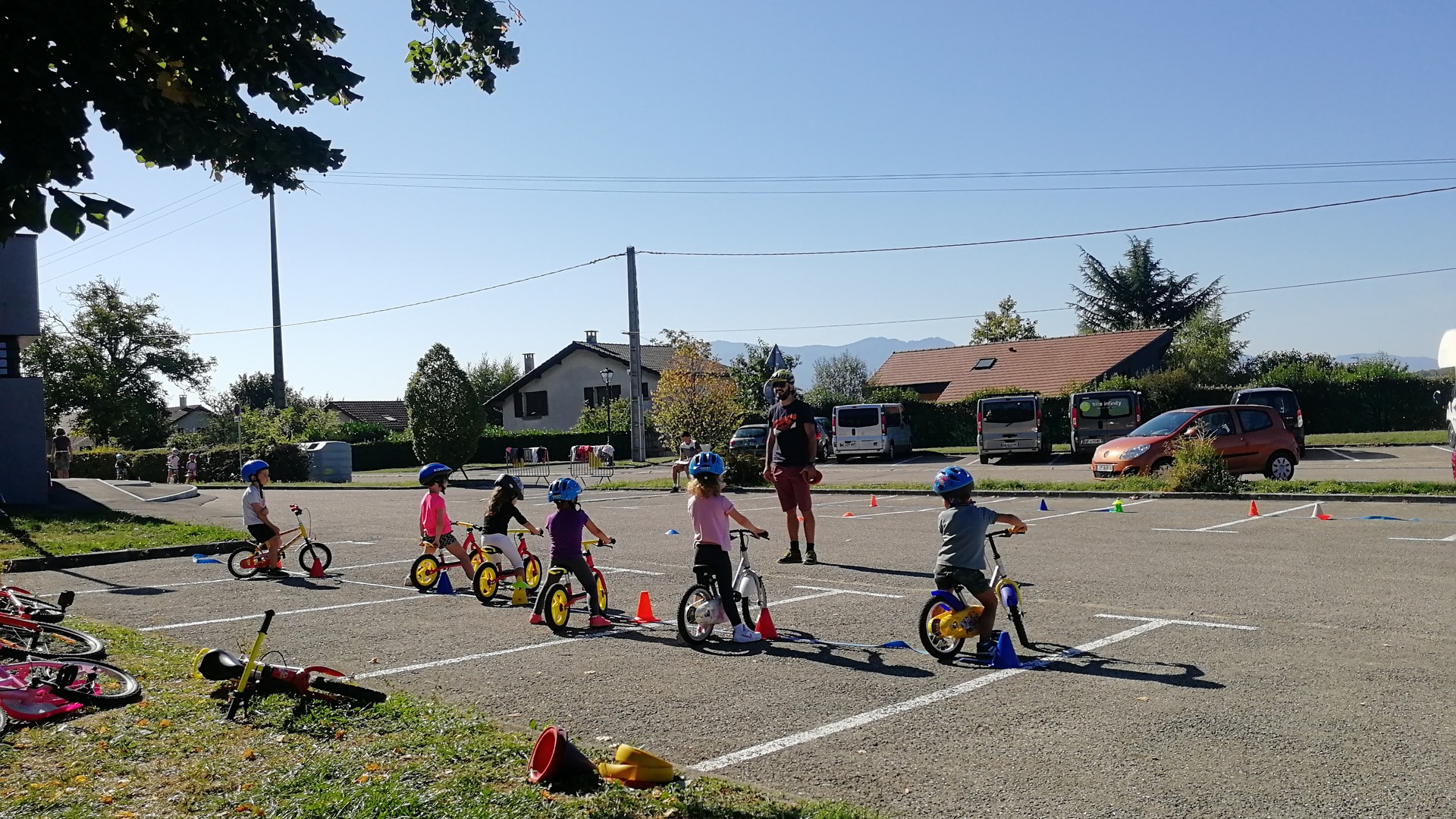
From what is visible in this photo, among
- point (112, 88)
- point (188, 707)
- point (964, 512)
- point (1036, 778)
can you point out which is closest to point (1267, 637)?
point (964, 512)

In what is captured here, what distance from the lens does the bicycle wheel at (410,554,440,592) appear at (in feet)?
35.6

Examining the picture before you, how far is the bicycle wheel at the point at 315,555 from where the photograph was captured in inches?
496

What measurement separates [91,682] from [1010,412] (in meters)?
28.9

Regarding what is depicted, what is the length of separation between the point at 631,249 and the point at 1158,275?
39.5m

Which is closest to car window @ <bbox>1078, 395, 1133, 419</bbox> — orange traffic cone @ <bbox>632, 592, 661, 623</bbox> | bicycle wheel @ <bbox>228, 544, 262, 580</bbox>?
bicycle wheel @ <bbox>228, 544, 262, 580</bbox>

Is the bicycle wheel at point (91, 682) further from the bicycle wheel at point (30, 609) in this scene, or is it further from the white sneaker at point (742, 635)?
the white sneaker at point (742, 635)

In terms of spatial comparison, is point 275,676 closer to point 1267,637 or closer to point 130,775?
point 130,775

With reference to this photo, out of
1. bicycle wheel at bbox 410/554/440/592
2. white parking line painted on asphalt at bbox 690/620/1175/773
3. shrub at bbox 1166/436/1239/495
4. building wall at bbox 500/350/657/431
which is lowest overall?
white parking line painted on asphalt at bbox 690/620/1175/773

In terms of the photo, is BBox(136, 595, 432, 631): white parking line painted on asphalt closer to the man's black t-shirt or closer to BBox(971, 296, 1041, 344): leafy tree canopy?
the man's black t-shirt

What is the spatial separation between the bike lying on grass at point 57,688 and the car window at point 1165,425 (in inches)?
722

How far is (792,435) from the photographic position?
38.8ft

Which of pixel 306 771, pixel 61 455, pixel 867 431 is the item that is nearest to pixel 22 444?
pixel 61 455

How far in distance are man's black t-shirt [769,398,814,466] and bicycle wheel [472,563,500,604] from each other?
3.40 m

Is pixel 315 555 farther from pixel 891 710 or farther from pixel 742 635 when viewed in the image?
pixel 891 710
